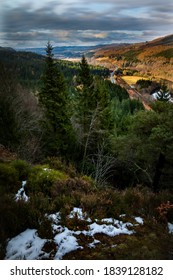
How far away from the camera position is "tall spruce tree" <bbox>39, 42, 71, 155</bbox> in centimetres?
2227

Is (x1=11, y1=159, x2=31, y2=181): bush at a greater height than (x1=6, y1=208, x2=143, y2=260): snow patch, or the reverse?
(x1=11, y1=159, x2=31, y2=181): bush

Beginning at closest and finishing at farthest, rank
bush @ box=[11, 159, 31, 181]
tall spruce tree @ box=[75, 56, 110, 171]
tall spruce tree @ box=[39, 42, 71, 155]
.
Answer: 1. bush @ box=[11, 159, 31, 181]
2. tall spruce tree @ box=[39, 42, 71, 155]
3. tall spruce tree @ box=[75, 56, 110, 171]

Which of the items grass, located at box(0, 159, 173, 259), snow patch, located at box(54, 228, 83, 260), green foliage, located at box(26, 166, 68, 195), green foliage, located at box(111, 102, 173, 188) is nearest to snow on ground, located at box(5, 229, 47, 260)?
grass, located at box(0, 159, 173, 259)

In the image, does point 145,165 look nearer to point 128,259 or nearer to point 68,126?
point 68,126

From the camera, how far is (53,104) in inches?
881

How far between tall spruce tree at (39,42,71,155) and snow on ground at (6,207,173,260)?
16574mm

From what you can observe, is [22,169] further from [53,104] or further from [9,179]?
[53,104]

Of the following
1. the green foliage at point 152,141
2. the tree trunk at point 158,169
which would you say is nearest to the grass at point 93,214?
the green foliage at point 152,141

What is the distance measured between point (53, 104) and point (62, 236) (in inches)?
701

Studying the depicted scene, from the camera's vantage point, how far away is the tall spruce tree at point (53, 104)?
22.3m

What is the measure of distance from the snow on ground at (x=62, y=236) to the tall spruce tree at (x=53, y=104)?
54.4ft

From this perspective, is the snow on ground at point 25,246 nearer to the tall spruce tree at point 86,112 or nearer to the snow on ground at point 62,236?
the snow on ground at point 62,236

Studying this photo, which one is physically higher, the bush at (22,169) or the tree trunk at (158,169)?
the bush at (22,169)

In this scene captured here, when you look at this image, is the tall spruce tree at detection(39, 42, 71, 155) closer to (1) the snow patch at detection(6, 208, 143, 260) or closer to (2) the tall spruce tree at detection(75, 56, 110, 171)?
(2) the tall spruce tree at detection(75, 56, 110, 171)
